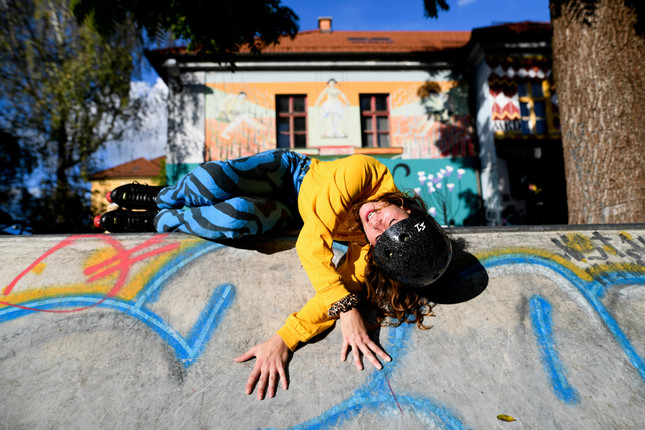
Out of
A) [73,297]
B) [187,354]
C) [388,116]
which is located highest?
[388,116]

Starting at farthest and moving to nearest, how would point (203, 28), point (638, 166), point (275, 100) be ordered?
point (275, 100)
point (203, 28)
point (638, 166)

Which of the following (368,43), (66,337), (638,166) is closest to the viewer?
(66,337)

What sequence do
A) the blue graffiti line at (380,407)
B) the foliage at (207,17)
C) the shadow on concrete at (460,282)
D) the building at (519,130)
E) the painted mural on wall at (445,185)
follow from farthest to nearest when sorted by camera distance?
the painted mural on wall at (445,185) < the building at (519,130) < the foliage at (207,17) < the shadow on concrete at (460,282) < the blue graffiti line at (380,407)

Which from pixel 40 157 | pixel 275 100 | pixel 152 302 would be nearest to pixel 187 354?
pixel 152 302

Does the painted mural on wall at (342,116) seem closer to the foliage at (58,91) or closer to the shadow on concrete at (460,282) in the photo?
the foliage at (58,91)

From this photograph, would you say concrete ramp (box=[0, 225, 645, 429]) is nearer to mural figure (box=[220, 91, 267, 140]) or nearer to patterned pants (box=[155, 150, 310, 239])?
patterned pants (box=[155, 150, 310, 239])

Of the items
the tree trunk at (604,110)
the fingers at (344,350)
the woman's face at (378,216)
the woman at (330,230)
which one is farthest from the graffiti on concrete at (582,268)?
the fingers at (344,350)

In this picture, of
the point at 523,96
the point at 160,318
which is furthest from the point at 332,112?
the point at 160,318

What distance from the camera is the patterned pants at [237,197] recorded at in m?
2.11

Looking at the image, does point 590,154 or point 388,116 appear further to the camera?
point 388,116

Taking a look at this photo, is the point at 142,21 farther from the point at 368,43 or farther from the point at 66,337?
the point at 368,43

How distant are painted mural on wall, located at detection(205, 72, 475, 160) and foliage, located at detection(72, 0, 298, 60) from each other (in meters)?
6.45

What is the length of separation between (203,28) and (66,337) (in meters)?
3.01

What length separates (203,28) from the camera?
340 centimetres
